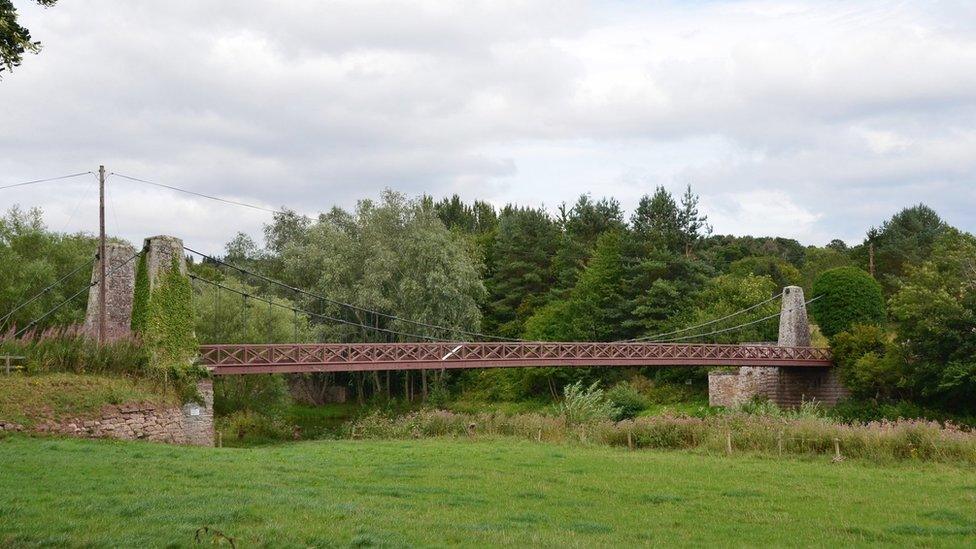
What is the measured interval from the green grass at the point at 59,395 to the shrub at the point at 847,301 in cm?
2775

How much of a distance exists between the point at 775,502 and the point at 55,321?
98.3ft

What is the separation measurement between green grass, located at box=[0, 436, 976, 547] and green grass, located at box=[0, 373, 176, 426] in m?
2.13

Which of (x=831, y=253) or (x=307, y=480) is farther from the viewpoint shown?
(x=831, y=253)

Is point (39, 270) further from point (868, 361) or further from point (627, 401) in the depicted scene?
point (868, 361)

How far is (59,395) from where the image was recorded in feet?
64.0

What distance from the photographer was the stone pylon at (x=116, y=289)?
2448 centimetres

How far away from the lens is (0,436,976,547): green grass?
846 centimetres

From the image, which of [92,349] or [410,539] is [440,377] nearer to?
[92,349]

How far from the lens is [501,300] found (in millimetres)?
53750

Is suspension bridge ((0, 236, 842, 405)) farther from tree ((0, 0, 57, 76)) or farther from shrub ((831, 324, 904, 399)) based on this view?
tree ((0, 0, 57, 76))

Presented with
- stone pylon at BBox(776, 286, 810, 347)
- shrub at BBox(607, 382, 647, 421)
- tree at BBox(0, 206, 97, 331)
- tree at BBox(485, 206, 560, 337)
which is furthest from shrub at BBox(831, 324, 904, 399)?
tree at BBox(0, 206, 97, 331)

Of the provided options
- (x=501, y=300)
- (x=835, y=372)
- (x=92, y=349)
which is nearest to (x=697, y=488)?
(x=92, y=349)

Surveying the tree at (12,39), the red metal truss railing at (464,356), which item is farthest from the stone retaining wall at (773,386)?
the tree at (12,39)

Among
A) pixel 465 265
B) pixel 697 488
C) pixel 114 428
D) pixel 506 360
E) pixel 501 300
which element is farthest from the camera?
pixel 501 300
